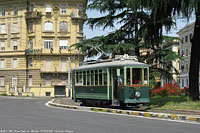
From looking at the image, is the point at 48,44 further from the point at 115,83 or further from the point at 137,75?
the point at 137,75

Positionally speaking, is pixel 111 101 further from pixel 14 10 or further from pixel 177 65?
pixel 177 65

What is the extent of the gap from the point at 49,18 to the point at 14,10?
6059 millimetres

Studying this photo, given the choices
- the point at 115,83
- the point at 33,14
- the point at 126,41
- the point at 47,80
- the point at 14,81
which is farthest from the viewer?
the point at 14,81

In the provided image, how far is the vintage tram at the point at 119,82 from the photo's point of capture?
65.3 ft

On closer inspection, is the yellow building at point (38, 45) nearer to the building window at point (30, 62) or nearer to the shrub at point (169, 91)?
the building window at point (30, 62)

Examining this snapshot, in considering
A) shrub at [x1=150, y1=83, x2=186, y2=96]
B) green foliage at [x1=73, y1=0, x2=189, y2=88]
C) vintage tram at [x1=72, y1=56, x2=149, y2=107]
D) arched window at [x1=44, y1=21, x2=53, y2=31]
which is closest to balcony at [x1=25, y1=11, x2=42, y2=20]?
arched window at [x1=44, y1=21, x2=53, y2=31]

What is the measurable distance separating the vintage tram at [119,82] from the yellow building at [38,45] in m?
37.9

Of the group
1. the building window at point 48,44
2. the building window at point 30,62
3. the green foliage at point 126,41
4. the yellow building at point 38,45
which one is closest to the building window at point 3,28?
the yellow building at point 38,45

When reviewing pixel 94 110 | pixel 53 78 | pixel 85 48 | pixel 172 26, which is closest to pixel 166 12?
pixel 172 26

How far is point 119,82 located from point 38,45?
4193 centimetres

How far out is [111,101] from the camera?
21203mm

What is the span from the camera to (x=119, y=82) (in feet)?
66.6

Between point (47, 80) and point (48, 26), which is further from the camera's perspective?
point (48, 26)

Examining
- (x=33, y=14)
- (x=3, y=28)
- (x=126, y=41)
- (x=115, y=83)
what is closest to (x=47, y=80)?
(x=33, y=14)
